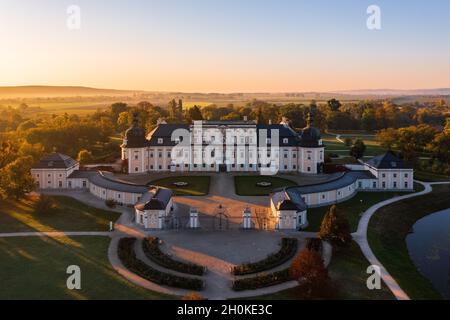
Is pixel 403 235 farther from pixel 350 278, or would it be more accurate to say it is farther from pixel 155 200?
pixel 155 200

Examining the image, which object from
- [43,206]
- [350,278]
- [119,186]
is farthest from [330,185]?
[43,206]

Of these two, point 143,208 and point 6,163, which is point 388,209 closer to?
point 143,208

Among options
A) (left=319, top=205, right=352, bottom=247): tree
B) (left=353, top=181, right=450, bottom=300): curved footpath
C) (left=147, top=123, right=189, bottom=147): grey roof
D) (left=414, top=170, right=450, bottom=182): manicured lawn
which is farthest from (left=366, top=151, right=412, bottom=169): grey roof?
(left=147, top=123, right=189, bottom=147): grey roof

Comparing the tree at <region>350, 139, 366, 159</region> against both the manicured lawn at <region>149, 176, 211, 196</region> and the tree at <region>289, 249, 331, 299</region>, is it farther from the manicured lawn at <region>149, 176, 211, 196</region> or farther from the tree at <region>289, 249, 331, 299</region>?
the tree at <region>289, 249, 331, 299</region>

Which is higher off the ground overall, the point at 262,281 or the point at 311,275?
the point at 311,275
